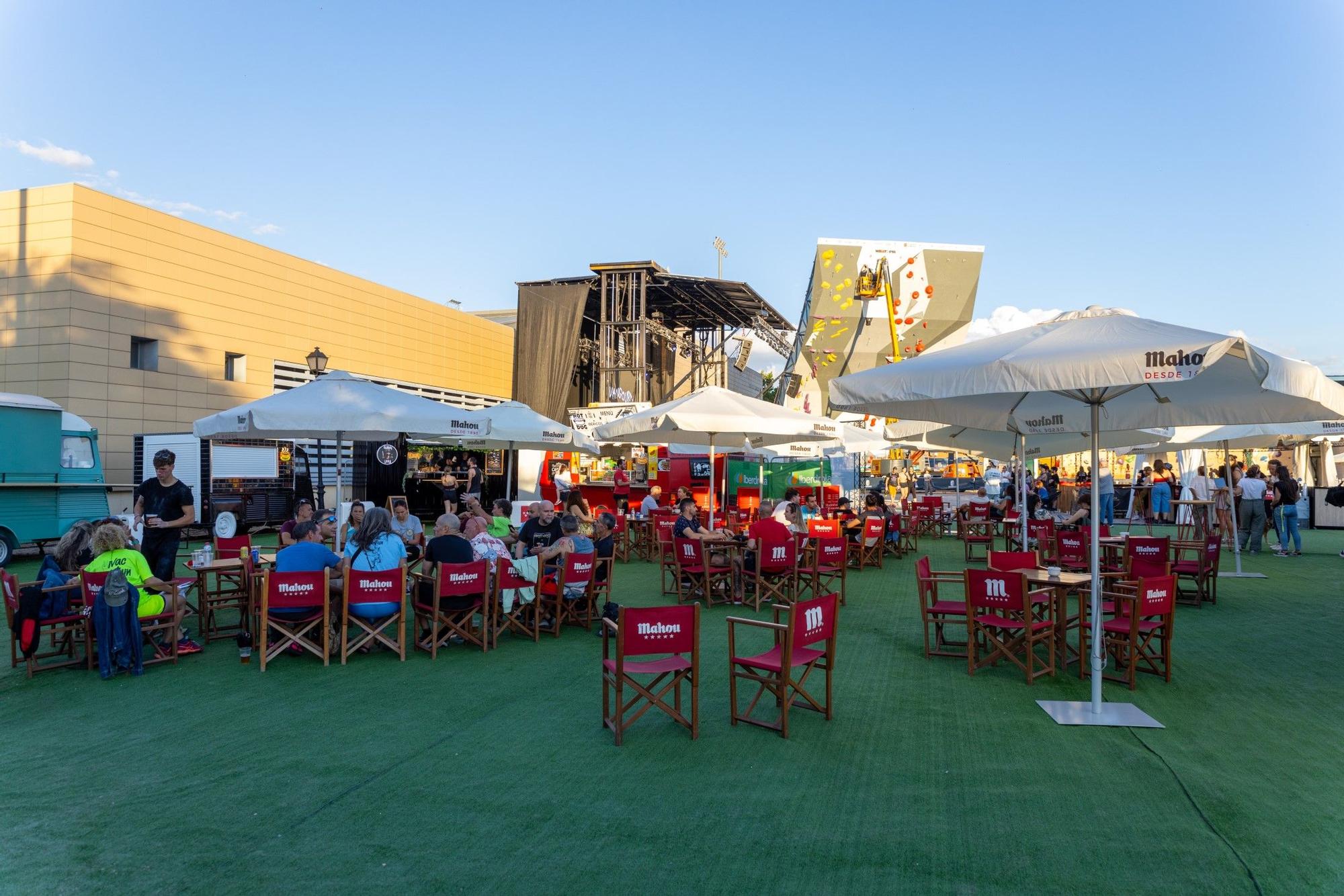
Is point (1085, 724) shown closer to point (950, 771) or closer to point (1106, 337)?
point (950, 771)

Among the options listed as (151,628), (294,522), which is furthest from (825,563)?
(151,628)

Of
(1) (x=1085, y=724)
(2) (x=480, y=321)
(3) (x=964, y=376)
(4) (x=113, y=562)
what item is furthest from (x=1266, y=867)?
(2) (x=480, y=321)

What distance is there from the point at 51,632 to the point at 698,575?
586 centimetres

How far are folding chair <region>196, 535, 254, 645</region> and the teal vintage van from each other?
5.34m

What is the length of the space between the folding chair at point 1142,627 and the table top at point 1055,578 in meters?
0.32

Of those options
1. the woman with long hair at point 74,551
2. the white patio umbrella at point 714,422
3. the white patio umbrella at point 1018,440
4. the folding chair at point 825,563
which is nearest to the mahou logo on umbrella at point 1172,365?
the folding chair at point 825,563

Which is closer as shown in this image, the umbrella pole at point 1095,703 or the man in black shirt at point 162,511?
the umbrella pole at point 1095,703

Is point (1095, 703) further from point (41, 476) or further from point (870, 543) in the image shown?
point (41, 476)

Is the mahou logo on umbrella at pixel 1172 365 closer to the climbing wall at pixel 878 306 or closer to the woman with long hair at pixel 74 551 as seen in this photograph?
the woman with long hair at pixel 74 551

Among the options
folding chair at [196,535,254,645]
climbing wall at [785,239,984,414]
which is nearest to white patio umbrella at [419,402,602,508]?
folding chair at [196,535,254,645]

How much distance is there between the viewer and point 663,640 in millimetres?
4695

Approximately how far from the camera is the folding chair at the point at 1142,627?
571cm

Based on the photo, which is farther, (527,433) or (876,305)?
(876,305)

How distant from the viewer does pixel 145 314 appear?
56.6 feet
